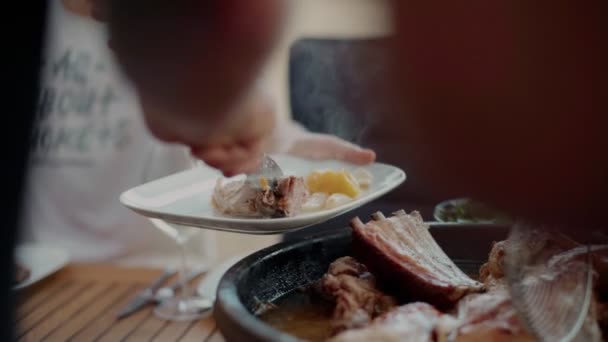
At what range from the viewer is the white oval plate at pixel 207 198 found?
484 mm

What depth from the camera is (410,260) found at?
60 centimetres

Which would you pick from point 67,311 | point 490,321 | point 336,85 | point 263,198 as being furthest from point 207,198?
point 67,311

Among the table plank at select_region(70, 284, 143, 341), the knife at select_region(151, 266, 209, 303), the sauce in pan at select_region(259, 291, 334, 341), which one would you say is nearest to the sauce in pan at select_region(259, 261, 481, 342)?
the sauce in pan at select_region(259, 291, 334, 341)

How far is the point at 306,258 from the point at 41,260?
73 cm

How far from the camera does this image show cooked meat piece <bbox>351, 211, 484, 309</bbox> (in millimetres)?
570

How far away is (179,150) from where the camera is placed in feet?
1.44

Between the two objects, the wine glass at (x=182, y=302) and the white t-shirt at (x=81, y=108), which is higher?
the white t-shirt at (x=81, y=108)

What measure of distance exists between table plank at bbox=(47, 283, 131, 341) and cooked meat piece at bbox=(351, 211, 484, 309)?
1.63 feet

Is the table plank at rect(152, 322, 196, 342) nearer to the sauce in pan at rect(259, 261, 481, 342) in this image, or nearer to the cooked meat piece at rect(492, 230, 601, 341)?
the sauce in pan at rect(259, 261, 481, 342)

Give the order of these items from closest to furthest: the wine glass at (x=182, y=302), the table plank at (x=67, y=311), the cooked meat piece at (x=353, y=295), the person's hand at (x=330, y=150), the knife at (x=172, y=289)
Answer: the person's hand at (x=330, y=150) → the cooked meat piece at (x=353, y=295) → the table plank at (x=67, y=311) → the wine glass at (x=182, y=302) → the knife at (x=172, y=289)

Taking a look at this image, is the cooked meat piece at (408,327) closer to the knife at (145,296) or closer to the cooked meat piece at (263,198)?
the cooked meat piece at (263,198)

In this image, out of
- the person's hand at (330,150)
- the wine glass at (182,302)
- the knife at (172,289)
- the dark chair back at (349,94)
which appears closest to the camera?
the dark chair back at (349,94)

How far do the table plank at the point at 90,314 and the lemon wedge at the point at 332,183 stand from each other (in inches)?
21.2

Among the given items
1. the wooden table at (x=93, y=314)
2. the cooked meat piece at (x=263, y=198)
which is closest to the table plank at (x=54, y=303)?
the wooden table at (x=93, y=314)
